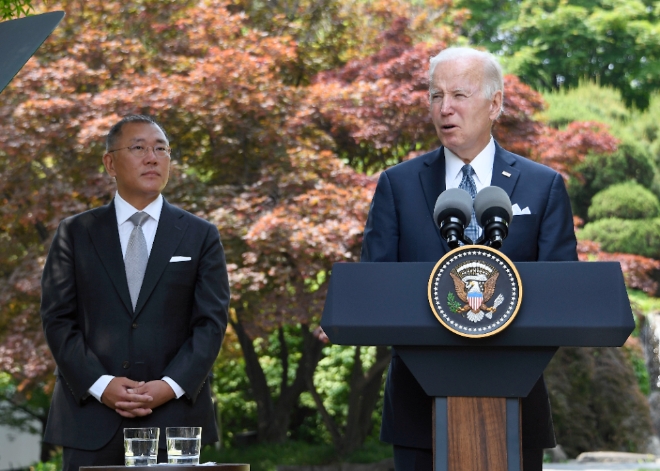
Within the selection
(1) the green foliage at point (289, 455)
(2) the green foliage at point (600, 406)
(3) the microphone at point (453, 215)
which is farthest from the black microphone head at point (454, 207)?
(2) the green foliage at point (600, 406)

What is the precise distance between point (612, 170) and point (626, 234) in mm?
2099

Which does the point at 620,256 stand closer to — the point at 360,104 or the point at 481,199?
the point at 360,104

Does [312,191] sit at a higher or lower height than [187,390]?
higher

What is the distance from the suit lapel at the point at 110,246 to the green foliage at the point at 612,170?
62.5 feet

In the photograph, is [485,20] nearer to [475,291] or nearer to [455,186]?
[455,186]

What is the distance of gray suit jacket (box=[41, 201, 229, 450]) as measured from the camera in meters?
3.38

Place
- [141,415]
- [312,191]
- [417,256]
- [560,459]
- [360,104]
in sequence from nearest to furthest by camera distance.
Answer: [417,256] → [141,415] → [312,191] → [360,104] → [560,459]

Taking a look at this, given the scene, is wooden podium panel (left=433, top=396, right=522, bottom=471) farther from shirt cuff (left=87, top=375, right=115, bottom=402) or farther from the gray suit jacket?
shirt cuff (left=87, top=375, right=115, bottom=402)

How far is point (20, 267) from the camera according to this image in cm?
927

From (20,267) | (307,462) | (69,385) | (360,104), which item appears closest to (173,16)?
(360,104)

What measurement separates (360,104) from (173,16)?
7.39 ft

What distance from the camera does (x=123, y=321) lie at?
351 centimetres

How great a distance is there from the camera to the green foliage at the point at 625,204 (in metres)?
21.0

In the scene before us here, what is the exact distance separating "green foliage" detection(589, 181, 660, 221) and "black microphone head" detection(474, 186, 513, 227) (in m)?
19.5
